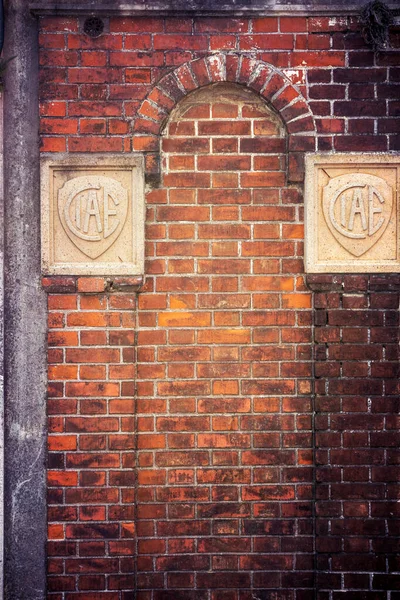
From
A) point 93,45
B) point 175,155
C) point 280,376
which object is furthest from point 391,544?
point 93,45

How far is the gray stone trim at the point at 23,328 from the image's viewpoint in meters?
2.98

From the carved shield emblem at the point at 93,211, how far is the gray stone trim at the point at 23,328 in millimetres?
171

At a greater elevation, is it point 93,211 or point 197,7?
point 197,7

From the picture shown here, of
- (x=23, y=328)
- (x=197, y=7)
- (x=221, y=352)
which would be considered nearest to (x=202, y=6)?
(x=197, y=7)

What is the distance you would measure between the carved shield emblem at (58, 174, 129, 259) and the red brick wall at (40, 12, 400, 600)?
0.55 feet

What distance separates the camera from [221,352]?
3.07m

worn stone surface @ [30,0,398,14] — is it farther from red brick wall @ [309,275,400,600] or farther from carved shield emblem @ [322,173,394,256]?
red brick wall @ [309,275,400,600]

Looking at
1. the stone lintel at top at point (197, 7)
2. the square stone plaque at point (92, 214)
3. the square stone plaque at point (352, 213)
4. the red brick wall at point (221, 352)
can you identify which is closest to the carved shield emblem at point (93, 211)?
the square stone plaque at point (92, 214)

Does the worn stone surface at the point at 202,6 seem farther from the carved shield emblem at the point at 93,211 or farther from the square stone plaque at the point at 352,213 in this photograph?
the carved shield emblem at the point at 93,211

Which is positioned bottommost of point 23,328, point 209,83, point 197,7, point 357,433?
point 357,433

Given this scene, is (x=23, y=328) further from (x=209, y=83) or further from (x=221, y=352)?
(x=209, y=83)

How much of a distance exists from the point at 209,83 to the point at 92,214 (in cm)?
91

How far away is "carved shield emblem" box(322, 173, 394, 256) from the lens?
3002 mm

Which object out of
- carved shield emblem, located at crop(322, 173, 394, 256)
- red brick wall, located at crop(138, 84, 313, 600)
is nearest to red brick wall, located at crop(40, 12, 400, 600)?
red brick wall, located at crop(138, 84, 313, 600)
